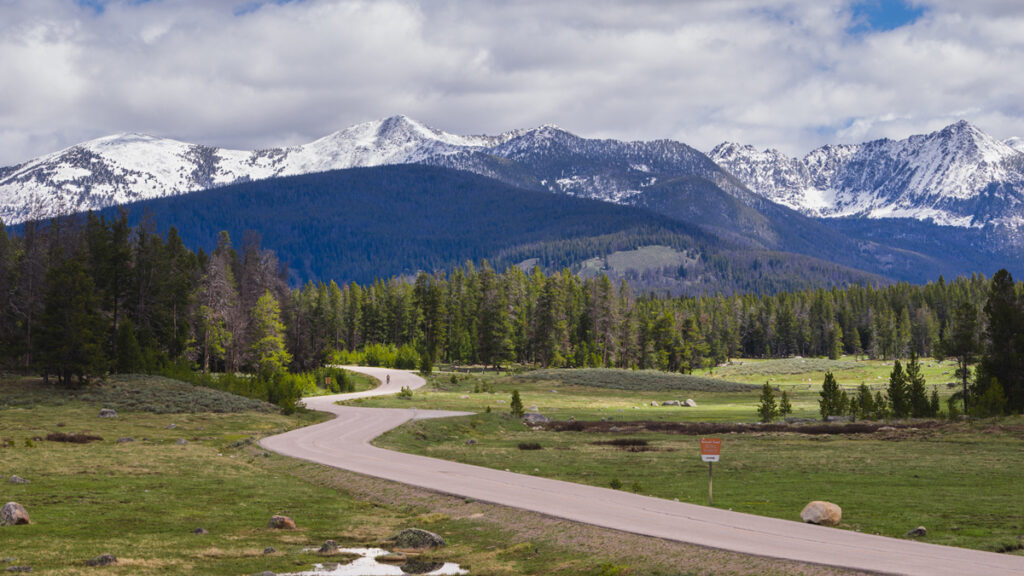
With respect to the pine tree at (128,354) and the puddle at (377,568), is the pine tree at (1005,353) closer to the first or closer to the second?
the puddle at (377,568)

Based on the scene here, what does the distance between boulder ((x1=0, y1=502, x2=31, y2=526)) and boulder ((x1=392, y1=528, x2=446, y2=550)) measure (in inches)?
393

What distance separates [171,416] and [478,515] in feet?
121

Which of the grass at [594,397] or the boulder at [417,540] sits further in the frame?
the grass at [594,397]

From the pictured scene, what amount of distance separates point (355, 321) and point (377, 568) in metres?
147

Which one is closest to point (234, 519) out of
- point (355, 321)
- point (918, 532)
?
point (918, 532)

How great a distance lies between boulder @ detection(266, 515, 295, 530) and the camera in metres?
23.6

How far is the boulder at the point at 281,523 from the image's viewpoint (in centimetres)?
2358

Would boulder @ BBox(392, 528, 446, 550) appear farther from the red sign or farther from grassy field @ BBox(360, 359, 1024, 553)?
grassy field @ BBox(360, 359, 1024, 553)

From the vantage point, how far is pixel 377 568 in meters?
19.5

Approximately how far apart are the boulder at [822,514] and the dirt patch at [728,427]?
2790 centimetres

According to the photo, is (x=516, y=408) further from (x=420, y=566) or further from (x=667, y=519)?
(x=420, y=566)

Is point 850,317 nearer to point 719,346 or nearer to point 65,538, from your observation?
point 719,346

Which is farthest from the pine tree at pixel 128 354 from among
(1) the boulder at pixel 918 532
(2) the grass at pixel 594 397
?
(1) the boulder at pixel 918 532

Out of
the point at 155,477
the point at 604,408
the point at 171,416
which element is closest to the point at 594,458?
the point at 155,477
